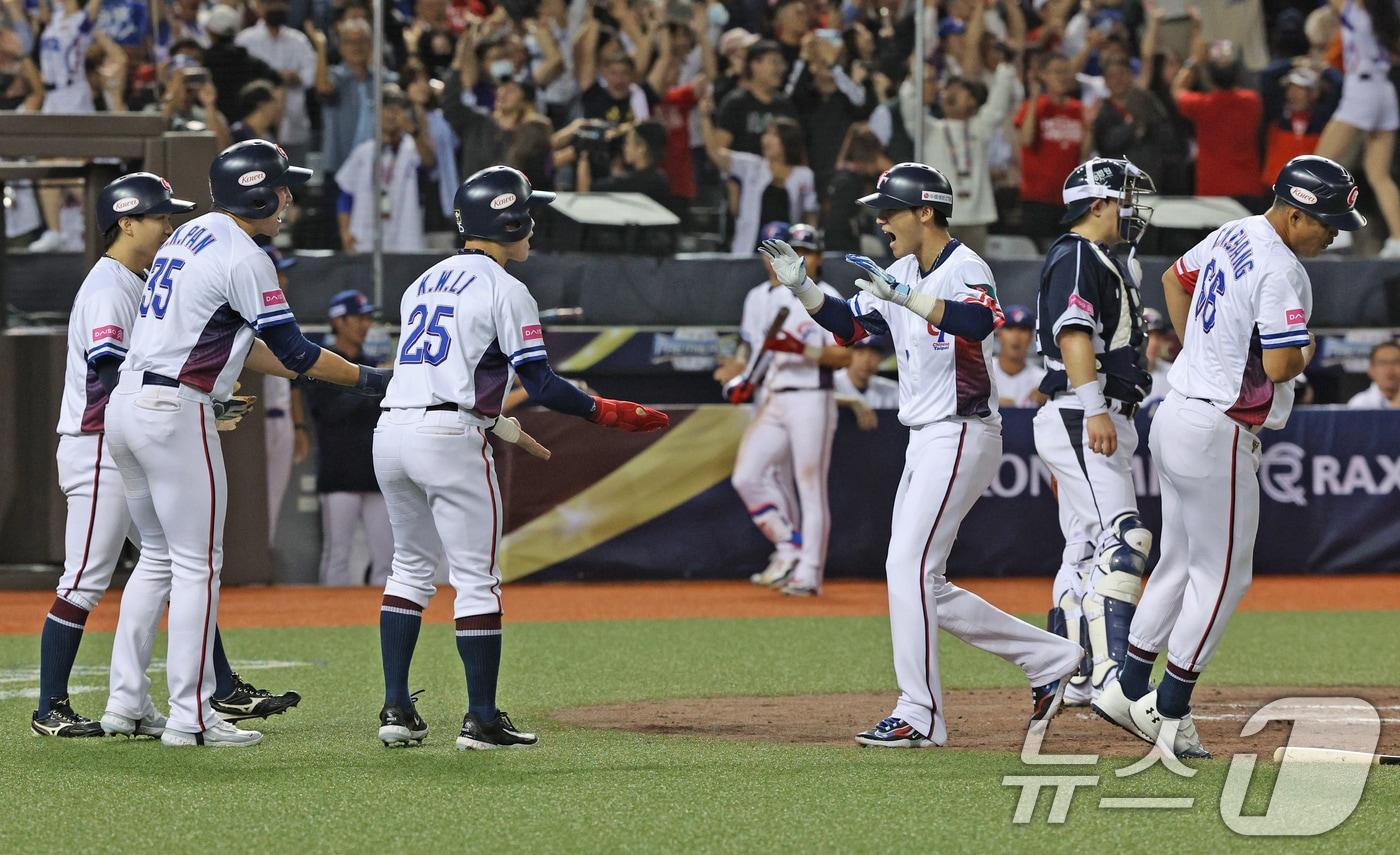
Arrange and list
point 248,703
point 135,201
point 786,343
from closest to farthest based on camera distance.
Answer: point 135,201, point 248,703, point 786,343

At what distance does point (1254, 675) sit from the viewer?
8.88 meters

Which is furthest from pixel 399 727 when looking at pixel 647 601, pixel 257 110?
pixel 257 110

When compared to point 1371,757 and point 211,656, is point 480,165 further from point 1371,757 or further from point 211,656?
point 1371,757

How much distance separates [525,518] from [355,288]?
2825 millimetres

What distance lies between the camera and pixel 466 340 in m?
6.32

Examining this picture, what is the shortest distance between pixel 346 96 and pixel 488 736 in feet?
31.1

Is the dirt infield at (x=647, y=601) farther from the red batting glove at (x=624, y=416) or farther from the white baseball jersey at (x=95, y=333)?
the red batting glove at (x=624, y=416)

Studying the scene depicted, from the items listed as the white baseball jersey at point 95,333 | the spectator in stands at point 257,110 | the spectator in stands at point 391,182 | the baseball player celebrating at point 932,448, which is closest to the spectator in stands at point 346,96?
the spectator in stands at point 391,182

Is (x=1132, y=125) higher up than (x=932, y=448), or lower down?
higher up

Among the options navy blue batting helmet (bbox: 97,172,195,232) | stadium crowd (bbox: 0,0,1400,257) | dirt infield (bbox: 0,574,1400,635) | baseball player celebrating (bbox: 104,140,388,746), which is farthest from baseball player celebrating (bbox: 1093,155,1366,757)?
stadium crowd (bbox: 0,0,1400,257)

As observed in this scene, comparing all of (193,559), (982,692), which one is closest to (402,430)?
(193,559)

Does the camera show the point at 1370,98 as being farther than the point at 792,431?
Yes

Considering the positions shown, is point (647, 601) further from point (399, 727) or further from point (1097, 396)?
point (399, 727)

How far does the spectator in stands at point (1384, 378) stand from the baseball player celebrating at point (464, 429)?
9.59 metres
